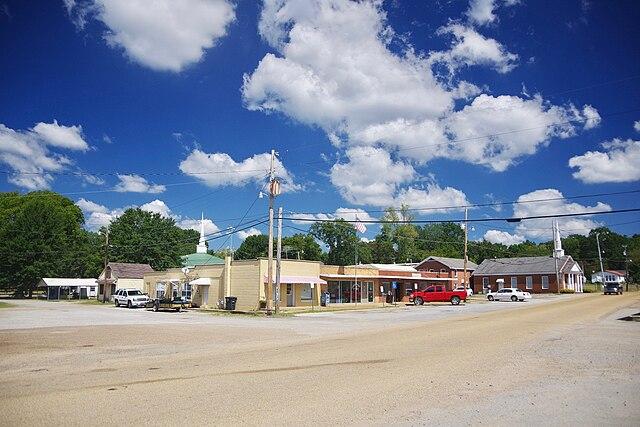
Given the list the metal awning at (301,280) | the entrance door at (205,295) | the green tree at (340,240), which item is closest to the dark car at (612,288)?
the green tree at (340,240)

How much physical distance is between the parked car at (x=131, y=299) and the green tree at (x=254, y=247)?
5128cm

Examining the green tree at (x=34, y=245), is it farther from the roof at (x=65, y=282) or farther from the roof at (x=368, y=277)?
the roof at (x=368, y=277)

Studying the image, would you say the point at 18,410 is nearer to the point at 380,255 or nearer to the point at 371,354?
the point at 371,354

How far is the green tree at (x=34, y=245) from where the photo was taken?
71.9 meters

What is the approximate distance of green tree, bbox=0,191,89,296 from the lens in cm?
7194

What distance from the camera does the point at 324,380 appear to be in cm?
1022

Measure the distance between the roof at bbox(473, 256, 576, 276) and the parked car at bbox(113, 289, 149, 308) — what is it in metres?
58.0

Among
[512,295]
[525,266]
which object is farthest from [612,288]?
[512,295]

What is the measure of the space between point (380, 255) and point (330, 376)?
89700mm

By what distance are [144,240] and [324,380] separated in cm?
7050

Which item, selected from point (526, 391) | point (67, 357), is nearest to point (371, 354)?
point (526, 391)

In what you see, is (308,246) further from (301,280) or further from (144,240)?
(301,280)

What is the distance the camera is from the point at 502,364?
12.3 metres

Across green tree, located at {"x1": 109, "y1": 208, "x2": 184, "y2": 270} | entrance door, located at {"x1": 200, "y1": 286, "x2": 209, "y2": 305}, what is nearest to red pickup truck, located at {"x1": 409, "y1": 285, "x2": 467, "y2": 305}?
entrance door, located at {"x1": 200, "y1": 286, "x2": 209, "y2": 305}
